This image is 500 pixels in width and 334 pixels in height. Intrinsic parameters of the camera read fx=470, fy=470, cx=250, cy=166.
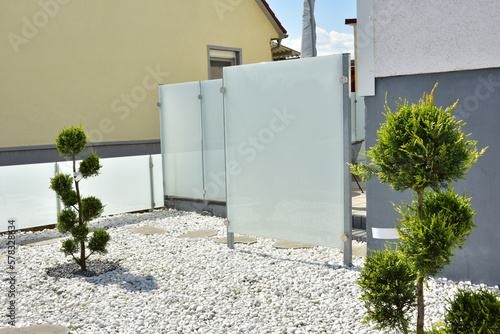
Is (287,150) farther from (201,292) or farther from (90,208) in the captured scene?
(90,208)

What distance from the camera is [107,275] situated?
453 cm

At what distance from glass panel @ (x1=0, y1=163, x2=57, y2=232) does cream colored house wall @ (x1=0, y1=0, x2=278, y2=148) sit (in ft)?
4.76

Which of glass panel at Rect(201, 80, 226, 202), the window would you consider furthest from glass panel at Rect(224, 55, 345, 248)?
the window

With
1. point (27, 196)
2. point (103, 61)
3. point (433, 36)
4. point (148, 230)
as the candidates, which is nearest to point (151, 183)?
point (148, 230)

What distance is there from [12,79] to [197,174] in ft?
11.2

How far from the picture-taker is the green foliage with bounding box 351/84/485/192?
6.96ft

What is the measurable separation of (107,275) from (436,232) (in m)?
3.37

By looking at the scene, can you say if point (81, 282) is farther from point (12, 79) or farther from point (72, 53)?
point (72, 53)

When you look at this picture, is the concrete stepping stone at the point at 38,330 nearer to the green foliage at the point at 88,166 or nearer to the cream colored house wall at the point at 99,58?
the green foliage at the point at 88,166

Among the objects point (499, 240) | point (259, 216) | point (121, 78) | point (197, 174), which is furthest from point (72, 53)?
point (499, 240)

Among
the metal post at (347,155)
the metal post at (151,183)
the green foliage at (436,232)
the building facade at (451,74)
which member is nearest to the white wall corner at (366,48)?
the building facade at (451,74)

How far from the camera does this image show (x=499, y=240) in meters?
3.88

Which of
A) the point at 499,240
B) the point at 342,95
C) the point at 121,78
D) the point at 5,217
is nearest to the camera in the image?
the point at 499,240

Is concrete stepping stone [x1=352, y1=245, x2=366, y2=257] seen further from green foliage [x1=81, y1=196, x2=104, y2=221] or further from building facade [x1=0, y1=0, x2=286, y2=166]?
building facade [x1=0, y1=0, x2=286, y2=166]
